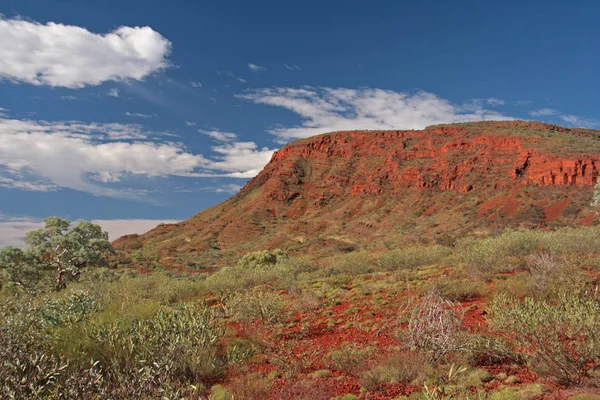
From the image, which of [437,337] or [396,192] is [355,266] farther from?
[396,192]

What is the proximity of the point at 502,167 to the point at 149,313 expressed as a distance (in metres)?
86.6

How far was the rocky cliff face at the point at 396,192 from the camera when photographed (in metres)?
62.9

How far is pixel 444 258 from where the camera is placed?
2678cm

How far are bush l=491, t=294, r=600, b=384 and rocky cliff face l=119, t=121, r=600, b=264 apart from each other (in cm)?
4139

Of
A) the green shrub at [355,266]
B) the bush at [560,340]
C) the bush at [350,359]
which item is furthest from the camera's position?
the green shrub at [355,266]

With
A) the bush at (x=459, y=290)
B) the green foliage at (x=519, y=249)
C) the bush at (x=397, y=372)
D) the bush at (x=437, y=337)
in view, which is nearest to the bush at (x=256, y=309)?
the bush at (x=459, y=290)

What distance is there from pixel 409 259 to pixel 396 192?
6824cm

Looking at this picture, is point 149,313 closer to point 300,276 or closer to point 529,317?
point 529,317

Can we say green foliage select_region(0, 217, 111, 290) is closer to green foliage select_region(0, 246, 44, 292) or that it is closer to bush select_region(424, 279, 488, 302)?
green foliage select_region(0, 246, 44, 292)

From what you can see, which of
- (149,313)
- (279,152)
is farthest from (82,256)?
(279,152)

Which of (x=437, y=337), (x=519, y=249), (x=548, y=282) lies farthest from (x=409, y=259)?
(x=437, y=337)

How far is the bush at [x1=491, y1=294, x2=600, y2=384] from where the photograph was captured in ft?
23.7

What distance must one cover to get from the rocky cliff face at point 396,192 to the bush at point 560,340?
41.4 meters

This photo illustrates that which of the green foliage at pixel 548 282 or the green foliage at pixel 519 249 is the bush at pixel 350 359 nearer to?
the green foliage at pixel 548 282
